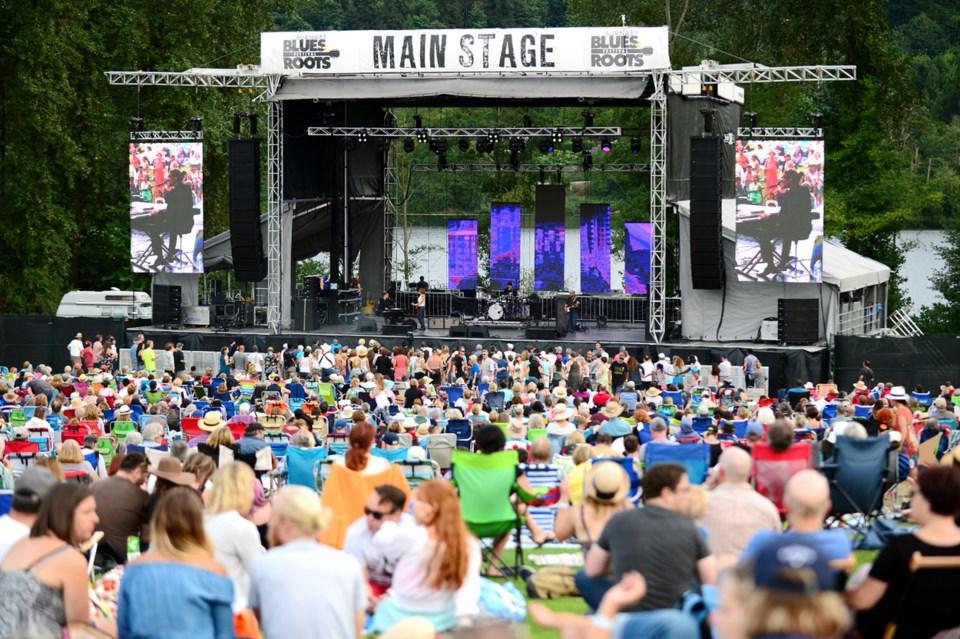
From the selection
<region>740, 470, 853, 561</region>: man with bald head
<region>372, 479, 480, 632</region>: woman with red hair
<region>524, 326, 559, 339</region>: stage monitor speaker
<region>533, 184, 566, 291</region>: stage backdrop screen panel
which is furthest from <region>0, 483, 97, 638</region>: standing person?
<region>533, 184, 566, 291</region>: stage backdrop screen panel

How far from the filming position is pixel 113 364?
2644cm

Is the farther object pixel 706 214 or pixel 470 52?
pixel 470 52

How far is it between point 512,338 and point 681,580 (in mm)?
21442

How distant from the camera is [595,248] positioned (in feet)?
102

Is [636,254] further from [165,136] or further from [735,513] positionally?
[735,513]

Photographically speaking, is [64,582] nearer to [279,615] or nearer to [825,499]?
[279,615]

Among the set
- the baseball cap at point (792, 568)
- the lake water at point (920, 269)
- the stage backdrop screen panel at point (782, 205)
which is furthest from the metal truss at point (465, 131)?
the lake water at point (920, 269)

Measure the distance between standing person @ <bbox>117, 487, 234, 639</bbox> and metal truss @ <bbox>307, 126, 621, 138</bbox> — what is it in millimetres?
21302

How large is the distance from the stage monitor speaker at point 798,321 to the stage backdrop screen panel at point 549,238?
604 centimetres

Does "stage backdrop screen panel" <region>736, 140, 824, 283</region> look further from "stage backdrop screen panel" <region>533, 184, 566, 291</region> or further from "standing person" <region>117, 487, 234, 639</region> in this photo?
"standing person" <region>117, 487, 234, 639</region>

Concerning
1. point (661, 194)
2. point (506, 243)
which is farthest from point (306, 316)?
point (661, 194)

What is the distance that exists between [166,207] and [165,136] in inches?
62.0

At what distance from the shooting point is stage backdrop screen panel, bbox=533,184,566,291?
3092 cm

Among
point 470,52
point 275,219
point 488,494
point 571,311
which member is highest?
point 470,52
